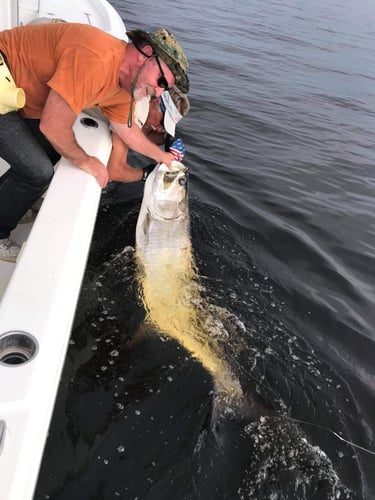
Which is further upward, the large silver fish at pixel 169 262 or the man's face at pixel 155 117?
the man's face at pixel 155 117

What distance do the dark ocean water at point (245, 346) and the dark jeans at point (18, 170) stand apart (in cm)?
80

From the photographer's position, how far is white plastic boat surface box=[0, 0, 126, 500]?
1407mm

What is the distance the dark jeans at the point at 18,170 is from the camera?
2594 mm

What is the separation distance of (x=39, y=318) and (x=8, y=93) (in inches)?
50.8

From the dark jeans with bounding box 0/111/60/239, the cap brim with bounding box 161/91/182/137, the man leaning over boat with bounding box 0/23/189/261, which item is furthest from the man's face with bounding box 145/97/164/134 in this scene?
the dark jeans with bounding box 0/111/60/239

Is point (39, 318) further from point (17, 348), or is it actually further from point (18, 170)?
point (18, 170)

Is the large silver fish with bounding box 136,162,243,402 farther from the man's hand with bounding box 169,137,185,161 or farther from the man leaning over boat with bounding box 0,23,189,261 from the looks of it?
the man leaning over boat with bounding box 0,23,189,261

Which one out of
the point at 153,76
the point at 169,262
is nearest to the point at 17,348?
the point at 153,76

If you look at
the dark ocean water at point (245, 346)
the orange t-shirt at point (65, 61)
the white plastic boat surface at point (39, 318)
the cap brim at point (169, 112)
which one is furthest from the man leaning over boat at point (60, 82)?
the cap brim at point (169, 112)

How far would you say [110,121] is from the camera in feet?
10.8

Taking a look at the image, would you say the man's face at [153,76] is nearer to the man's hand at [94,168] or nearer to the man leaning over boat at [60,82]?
the man leaning over boat at [60,82]

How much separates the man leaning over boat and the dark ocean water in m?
0.95

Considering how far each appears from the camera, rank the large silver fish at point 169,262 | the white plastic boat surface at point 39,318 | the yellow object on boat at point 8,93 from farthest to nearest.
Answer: the large silver fish at point 169,262
the yellow object on boat at point 8,93
the white plastic boat surface at point 39,318

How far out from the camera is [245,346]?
10.8 feet
